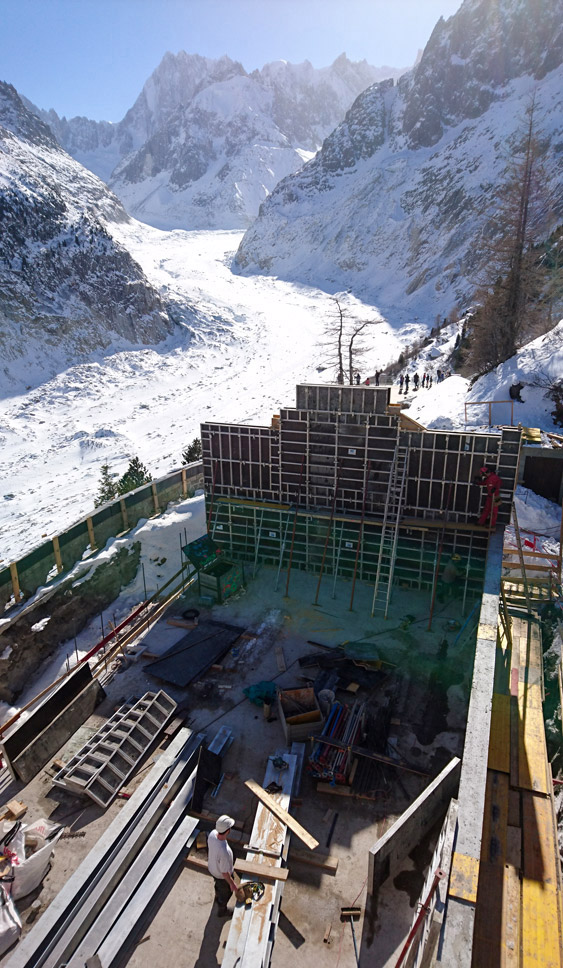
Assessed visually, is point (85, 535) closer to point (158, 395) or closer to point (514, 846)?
point (514, 846)

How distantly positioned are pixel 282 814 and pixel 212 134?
169 m

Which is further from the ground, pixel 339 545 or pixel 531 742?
pixel 339 545

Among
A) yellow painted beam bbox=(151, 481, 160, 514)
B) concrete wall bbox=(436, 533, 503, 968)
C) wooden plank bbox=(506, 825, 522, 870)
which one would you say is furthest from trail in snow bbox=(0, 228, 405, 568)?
wooden plank bbox=(506, 825, 522, 870)

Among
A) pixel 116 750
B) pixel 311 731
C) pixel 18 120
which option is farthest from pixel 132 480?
pixel 18 120

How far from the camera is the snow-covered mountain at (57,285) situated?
138 ft

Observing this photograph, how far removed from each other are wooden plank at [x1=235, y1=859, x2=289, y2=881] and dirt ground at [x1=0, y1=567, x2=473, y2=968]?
0.45 meters

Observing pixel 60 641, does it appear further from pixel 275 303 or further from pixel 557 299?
pixel 275 303

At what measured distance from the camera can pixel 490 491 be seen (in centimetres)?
1309

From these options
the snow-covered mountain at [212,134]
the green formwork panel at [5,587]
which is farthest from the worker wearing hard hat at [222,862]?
the snow-covered mountain at [212,134]

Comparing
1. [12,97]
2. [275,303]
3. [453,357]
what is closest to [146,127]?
[12,97]

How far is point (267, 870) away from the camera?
286 inches

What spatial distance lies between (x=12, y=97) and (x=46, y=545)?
79.8m

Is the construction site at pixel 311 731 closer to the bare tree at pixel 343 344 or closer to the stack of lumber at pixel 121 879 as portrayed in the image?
the stack of lumber at pixel 121 879

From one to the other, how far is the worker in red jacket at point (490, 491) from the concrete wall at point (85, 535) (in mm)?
11134
